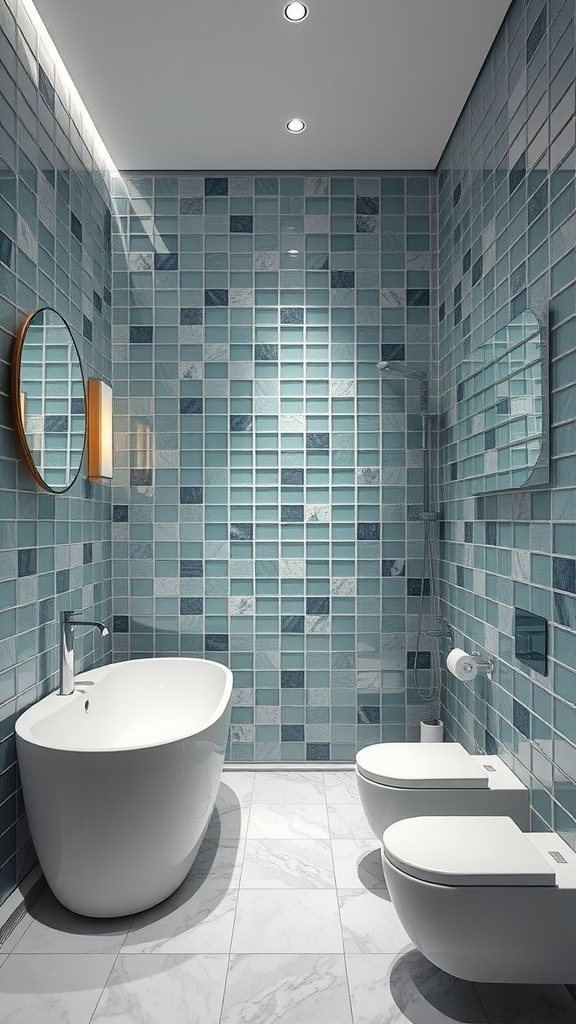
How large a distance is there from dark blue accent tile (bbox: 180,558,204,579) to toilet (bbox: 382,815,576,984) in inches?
78.3

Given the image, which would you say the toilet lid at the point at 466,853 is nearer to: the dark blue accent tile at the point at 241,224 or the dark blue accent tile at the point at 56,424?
the dark blue accent tile at the point at 56,424

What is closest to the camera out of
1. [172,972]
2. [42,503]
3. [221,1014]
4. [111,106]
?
[221,1014]

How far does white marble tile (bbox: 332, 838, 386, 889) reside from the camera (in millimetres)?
2463

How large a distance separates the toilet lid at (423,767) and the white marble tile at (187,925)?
63cm

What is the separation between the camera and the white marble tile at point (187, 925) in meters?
2.08

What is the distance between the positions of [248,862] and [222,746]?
0.48 meters

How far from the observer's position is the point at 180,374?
352cm

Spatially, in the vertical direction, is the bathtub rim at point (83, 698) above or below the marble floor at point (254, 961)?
above

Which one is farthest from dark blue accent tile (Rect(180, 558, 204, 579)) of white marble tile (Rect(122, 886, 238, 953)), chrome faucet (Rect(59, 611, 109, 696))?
white marble tile (Rect(122, 886, 238, 953))

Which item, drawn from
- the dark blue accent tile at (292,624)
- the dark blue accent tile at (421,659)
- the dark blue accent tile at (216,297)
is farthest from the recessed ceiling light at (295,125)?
the dark blue accent tile at (421,659)

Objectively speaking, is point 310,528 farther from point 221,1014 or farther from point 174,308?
point 221,1014

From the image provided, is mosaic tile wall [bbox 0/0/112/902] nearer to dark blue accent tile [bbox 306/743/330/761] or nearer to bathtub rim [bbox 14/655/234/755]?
bathtub rim [bbox 14/655/234/755]

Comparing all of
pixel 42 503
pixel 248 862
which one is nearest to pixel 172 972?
pixel 248 862

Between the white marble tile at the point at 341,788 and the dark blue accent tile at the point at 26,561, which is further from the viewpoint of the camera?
the white marble tile at the point at 341,788
